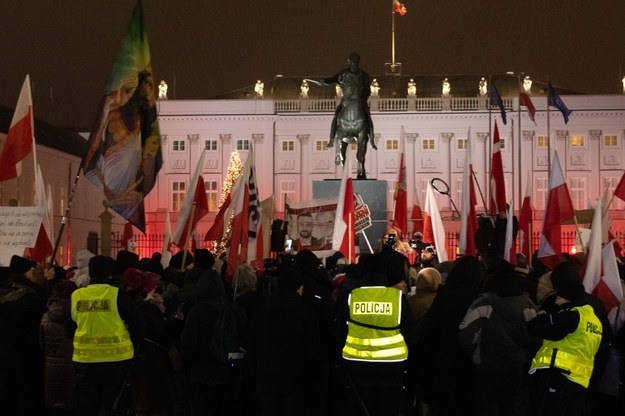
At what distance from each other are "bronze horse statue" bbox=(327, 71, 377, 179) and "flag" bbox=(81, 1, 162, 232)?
979cm

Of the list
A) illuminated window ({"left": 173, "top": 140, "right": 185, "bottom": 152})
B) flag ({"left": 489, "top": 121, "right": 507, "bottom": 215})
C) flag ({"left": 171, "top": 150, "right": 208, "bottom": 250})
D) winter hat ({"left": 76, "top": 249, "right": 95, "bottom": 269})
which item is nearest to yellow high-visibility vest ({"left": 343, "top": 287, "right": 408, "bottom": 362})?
winter hat ({"left": 76, "top": 249, "right": 95, "bottom": 269})

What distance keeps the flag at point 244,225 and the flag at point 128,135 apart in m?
1.03

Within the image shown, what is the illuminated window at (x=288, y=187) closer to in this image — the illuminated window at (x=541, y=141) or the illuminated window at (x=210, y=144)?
the illuminated window at (x=210, y=144)

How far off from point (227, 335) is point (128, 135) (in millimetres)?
2989

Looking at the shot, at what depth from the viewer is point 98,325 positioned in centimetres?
753

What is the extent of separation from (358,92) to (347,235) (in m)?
7.83

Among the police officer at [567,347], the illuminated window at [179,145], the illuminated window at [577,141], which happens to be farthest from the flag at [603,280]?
the illuminated window at [179,145]

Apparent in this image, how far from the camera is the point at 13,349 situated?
8.39m

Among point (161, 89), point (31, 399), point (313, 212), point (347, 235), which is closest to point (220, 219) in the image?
point (347, 235)

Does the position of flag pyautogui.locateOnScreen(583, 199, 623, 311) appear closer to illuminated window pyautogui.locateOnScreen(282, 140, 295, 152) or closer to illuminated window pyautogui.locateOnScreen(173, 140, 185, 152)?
illuminated window pyautogui.locateOnScreen(282, 140, 295, 152)

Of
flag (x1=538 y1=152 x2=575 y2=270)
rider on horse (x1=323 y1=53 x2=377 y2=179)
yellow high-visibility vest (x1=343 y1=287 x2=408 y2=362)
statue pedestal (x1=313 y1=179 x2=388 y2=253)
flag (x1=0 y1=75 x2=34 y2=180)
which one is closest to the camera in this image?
yellow high-visibility vest (x1=343 y1=287 x2=408 y2=362)

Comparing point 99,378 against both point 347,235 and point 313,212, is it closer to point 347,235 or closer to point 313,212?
point 347,235

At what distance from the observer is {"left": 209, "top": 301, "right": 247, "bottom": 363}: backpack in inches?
297

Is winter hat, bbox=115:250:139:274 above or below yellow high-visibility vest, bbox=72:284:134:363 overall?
above
